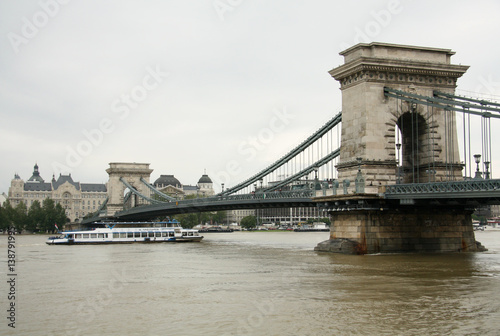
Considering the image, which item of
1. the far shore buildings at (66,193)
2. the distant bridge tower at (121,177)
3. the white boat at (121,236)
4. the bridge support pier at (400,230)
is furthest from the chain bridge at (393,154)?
the far shore buildings at (66,193)

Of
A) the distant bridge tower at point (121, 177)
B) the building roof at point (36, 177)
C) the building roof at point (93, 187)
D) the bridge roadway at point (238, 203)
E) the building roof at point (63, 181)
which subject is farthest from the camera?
the building roof at point (93, 187)

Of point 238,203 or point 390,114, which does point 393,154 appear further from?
point 238,203

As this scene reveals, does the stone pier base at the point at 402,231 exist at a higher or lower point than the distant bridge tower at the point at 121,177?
lower

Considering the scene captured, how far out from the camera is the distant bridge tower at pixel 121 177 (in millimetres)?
115750

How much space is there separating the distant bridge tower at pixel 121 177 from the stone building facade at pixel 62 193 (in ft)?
182

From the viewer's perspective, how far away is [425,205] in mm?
37156

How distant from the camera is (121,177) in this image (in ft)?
383

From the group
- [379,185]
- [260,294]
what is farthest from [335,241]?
[260,294]

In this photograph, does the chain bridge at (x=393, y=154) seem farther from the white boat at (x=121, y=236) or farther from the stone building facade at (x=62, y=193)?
the stone building facade at (x=62, y=193)

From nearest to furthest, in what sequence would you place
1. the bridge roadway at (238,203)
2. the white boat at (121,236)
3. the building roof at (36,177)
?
the bridge roadway at (238,203) → the white boat at (121,236) → the building roof at (36,177)

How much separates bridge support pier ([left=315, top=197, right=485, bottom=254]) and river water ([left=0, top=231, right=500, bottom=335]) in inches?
66.8

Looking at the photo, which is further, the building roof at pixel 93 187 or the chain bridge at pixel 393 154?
the building roof at pixel 93 187

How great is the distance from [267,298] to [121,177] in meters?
97.5

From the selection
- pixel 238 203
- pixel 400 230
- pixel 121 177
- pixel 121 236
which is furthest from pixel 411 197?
pixel 121 177
